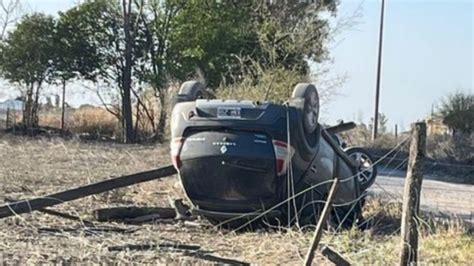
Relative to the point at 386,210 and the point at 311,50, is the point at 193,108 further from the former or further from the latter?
the point at 311,50

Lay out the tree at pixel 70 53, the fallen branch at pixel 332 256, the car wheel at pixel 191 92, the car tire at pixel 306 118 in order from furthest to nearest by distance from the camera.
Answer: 1. the tree at pixel 70 53
2. the car wheel at pixel 191 92
3. the car tire at pixel 306 118
4. the fallen branch at pixel 332 256

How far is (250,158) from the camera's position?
22.0 ft

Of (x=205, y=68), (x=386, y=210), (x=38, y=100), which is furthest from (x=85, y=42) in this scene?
(x=386, y=210)

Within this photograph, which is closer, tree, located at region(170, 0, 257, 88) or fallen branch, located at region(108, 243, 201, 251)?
fallen branch, located at region(108, 243, 201, 251)

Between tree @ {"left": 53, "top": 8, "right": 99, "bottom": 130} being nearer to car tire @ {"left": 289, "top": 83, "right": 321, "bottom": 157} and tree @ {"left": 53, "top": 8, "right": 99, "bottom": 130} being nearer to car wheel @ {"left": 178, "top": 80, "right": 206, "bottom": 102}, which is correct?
car wheel @ {"left": 178, "top": 80, "right": 206, "bottom": 102}

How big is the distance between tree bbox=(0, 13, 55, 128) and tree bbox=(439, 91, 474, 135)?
52.2 ft

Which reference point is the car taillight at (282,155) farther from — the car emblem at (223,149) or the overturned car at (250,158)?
the car emblem at (223,149)

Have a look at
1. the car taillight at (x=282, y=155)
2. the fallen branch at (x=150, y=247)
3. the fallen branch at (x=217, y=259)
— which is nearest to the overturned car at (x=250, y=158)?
the car taillight at (x=282, y=155)

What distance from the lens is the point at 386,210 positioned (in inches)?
359

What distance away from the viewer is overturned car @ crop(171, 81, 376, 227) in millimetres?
6719

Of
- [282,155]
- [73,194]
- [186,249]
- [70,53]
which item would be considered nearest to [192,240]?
[186,249]

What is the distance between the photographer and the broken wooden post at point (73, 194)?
6.57 meters

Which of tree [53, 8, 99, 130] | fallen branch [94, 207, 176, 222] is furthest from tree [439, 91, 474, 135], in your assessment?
fallen branch [94, 207, 176, 222]

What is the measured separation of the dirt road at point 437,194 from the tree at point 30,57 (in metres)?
15.0
